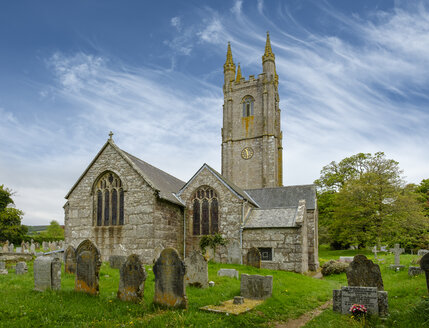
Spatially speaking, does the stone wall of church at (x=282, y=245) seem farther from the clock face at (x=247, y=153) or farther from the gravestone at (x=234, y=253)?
the clock face at (x=247, y=153)

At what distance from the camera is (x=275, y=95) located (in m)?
44.1

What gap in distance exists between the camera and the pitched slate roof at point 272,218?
65.9 ft

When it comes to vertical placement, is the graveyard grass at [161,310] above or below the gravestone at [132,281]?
below

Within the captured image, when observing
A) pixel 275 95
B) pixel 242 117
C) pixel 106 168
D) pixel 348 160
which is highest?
pixel 275 95

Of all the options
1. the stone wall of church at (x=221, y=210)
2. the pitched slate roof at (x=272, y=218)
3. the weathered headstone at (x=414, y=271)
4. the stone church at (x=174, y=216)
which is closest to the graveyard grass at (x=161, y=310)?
the weathered headstone at (x=414, y=271)

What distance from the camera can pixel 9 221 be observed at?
43.2 meters

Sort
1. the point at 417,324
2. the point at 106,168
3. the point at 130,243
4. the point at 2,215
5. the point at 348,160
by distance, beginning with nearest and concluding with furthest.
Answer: the point at 417,324 < the point at 130,243 < the point at 106,168 < the point at 2,215 < the point at 348,160

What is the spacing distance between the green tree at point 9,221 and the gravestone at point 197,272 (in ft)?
124

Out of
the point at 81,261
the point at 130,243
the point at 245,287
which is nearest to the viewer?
the point at 81,261

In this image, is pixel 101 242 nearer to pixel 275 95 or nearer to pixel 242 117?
pixel 242 117

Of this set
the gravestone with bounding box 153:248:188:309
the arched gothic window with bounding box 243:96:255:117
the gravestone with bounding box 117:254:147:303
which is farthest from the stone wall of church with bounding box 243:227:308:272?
the arched gothic window with bounding box 243:96:255:117

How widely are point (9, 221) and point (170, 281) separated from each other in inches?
1677

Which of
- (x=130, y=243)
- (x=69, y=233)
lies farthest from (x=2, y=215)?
(x=130, y=243)

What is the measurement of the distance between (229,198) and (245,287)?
10457 millimetres
